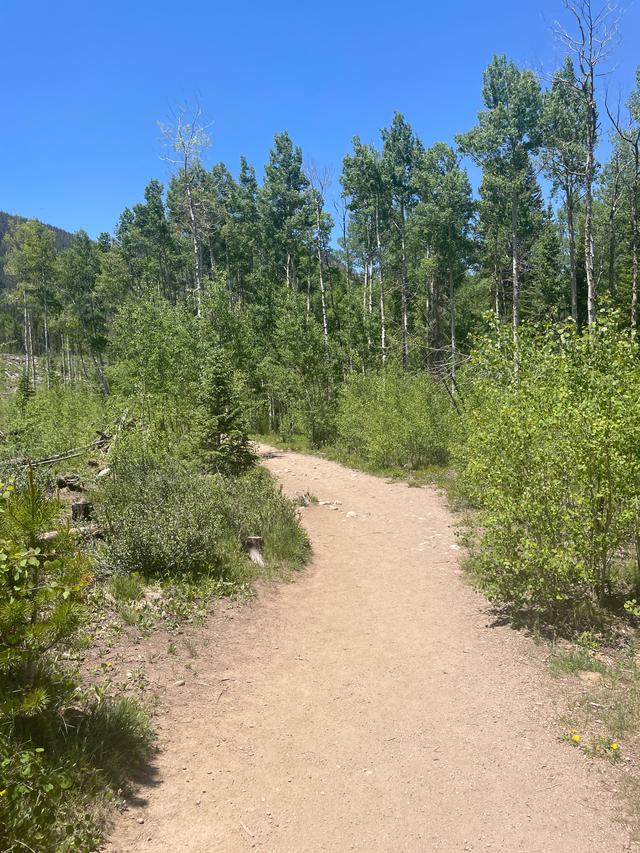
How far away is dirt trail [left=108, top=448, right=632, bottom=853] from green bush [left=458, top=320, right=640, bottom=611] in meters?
0.95

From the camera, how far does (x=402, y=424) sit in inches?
634

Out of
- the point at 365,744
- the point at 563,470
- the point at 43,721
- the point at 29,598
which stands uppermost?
the point at 563,470

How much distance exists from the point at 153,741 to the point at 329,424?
18.2m

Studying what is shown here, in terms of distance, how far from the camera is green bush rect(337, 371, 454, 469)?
52.9 feet

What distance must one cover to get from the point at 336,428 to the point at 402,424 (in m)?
6.10

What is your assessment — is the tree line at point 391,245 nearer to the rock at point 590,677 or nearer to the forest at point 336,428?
the forest at point 336,428

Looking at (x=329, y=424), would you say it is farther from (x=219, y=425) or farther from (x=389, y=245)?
(x=389, y=245)

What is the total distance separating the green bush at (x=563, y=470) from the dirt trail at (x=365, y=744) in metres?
0.95

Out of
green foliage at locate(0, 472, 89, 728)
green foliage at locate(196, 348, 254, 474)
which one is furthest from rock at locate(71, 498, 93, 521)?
green foliage at locate(0, 472, 89, 728)

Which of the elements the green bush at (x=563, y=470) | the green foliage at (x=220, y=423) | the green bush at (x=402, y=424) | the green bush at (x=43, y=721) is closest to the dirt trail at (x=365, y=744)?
the green bush at (x=43, y=721)

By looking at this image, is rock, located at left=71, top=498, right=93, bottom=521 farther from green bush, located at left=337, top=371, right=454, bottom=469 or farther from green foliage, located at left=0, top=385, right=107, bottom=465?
green bush, located at left=337, top=371, right=454, bottom=469

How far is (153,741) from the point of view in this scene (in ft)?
13.7

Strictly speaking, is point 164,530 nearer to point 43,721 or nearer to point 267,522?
point 267,522

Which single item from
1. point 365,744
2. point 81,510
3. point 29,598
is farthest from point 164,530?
point 365,744
